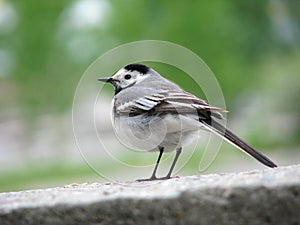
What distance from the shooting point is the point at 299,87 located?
1487 cm

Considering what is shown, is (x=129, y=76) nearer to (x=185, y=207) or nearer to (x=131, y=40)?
(x=185, y=207)

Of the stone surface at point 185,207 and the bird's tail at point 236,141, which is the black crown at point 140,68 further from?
the stone surface at point 185,207

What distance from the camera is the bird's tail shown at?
173 inches

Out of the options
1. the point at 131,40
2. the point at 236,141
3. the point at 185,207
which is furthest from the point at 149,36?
the point at 185,207

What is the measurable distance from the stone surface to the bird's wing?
1.51 meters

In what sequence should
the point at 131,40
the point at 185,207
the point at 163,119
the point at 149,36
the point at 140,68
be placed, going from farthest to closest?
the point at 131,40, the point at 149,36, the point at 140,68, the point at 163,119, the point at 185,207

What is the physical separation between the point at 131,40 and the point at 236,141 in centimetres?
686

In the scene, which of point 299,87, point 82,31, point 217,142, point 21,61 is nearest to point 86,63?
point 82,31

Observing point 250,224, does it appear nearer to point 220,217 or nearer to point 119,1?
point 220,217

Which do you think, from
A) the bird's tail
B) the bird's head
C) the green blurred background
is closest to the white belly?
the bird's tail

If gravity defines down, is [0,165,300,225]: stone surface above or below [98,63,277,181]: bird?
below

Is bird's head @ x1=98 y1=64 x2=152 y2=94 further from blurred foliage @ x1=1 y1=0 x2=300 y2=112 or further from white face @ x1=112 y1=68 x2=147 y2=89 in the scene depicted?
blurred foliage @ x1=1 y1=0 x2=300 y2=112

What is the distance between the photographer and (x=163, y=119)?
480 cm

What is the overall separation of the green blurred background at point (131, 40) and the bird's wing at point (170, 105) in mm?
5222
